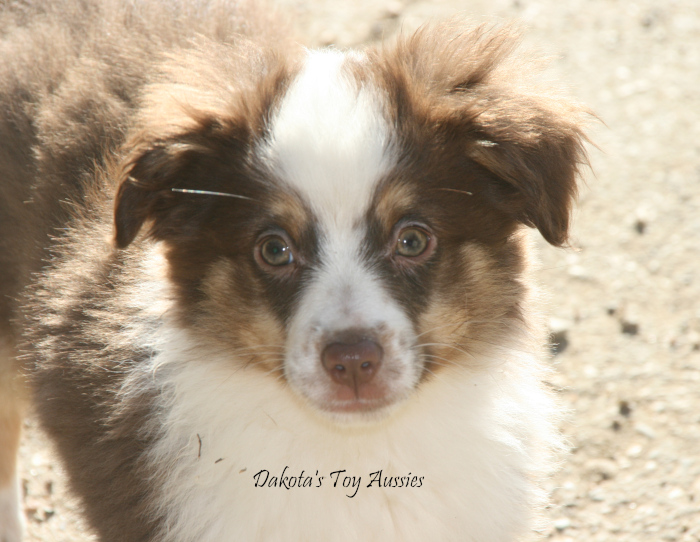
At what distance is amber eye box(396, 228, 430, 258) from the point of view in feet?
9.72

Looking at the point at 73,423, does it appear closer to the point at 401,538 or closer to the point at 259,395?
the point at 259,395

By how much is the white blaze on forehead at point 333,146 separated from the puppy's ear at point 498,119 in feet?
0.48

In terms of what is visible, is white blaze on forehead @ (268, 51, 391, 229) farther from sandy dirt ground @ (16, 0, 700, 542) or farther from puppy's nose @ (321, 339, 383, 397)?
sandy dirt ground @ (16, 0, 700, 542)

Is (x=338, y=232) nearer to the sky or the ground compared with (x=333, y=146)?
nearer to the ground

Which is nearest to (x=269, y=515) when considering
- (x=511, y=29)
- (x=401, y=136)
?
(x=401, y=136)

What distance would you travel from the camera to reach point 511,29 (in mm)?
3377

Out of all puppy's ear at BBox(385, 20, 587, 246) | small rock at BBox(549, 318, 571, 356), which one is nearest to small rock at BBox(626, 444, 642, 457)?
small rock at BBox(549, 318, 571, 356)

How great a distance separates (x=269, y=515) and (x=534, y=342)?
1236mm

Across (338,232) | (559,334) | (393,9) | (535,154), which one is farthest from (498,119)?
(393,9)

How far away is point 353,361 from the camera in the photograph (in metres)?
2.71

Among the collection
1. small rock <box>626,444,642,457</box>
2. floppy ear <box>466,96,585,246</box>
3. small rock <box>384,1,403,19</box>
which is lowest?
small rock <box>626,444,642,457</box>

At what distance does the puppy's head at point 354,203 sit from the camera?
2.84 metres

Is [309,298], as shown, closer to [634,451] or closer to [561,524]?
[561,524]

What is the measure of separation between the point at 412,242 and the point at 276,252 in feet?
1.57
